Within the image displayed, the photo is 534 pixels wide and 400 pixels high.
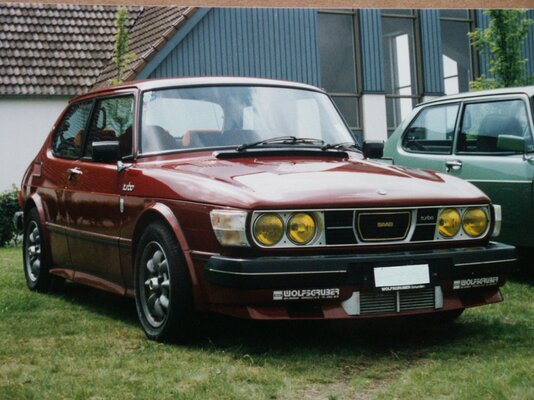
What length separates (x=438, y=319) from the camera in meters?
6.38

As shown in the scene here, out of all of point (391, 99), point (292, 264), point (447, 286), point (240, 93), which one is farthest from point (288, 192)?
point (391, 99)

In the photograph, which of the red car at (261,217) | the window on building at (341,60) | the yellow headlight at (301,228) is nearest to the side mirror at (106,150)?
the red car at (261,217)

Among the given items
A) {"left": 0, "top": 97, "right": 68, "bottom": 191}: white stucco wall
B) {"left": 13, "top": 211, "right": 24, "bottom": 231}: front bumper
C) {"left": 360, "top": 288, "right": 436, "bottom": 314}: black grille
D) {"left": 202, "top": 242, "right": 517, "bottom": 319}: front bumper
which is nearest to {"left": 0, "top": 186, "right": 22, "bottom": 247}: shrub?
{"left": 0, "top": 97, "right": 68, "bottom": 191}: white stucco wall

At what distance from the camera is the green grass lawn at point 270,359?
15.0 ft

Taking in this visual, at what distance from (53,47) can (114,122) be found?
1474 cm

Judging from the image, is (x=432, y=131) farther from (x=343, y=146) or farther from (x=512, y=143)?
(x=343, y=146)

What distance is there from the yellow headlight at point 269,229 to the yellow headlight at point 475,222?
1.19 meters

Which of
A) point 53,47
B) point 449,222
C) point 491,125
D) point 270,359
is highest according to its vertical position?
point 53,47

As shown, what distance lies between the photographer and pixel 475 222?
571cm

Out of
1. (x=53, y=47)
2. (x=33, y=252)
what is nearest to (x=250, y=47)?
(x=53, y=47)

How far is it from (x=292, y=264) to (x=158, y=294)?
1114 mm

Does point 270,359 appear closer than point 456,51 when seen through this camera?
Yes

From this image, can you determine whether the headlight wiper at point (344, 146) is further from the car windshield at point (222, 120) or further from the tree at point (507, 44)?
the tree at point (507, 44)

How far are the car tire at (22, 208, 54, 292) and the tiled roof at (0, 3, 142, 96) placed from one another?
12479 millimetres
